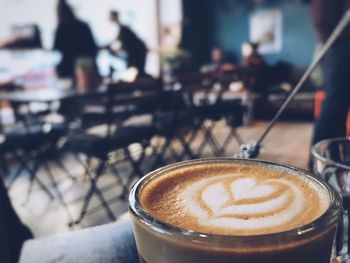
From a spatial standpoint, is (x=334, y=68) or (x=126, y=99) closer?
(x=334, y=68)

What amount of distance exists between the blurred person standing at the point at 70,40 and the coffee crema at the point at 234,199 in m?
3.88

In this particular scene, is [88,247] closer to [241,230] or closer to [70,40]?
A: [241,230]

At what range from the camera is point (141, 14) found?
8.04 metres

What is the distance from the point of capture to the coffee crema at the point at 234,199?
0.35m

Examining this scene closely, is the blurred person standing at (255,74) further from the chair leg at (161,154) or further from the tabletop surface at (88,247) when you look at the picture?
the tabletop surface at (88,247)

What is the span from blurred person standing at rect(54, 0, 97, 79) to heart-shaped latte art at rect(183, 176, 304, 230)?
391cm

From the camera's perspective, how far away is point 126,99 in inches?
104

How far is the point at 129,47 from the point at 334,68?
315 cm

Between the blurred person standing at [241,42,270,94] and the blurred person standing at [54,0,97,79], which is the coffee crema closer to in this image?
the blurred person standing at [54,0,97,79]

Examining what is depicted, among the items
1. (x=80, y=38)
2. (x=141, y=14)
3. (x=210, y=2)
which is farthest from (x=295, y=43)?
(x=80, y=38)

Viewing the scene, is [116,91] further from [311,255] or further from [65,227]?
Answer: [311,255]

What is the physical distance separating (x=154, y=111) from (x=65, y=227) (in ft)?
3.67

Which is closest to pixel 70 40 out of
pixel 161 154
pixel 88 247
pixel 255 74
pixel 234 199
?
pixel 161 154

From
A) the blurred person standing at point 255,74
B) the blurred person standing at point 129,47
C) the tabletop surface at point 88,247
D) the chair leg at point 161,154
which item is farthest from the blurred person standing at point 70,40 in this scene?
the tabletop surface at point 88,247
